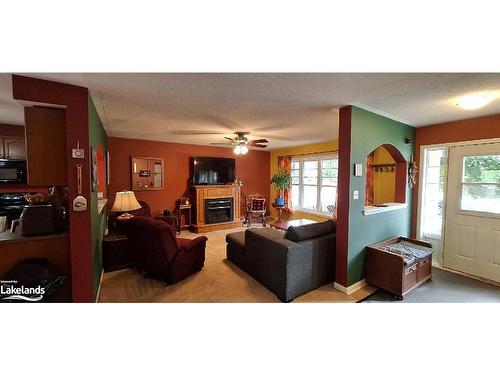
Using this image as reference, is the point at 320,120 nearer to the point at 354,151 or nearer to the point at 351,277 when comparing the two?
the point at 354,151

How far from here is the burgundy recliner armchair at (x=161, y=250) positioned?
7.99ft

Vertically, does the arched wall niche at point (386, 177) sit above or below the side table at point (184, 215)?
above

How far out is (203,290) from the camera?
7.89 ft

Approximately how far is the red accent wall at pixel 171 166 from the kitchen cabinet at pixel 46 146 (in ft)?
8.74

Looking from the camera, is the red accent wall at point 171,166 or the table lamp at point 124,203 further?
the red accent wall at point 171,166

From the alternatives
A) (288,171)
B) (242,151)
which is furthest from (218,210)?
(288,171)

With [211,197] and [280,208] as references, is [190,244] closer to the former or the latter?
[211,197]

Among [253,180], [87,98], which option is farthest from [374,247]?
[253,180]

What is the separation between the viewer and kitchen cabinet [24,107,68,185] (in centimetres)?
177

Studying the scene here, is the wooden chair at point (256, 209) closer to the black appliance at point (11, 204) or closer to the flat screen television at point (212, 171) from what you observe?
the flat screen television at point (212, 171)

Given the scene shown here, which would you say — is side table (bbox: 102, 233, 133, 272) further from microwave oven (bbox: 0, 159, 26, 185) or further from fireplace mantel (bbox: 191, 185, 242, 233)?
fireplace mantel (bbox: 191, 185, 242, 233)

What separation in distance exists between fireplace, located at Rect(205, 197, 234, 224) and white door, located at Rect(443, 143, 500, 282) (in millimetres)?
4162

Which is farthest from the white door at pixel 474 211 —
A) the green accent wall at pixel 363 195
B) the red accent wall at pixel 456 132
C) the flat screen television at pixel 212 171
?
the flat screen television at pixel 212 171

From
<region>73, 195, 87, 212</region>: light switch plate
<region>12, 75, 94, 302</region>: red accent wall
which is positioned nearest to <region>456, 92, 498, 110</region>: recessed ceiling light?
<region>12, 75, 94, 302</region>: red accent wall
